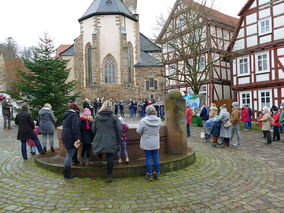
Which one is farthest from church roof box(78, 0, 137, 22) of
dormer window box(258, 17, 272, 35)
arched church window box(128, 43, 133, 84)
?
dormer window box(258, 17, 272, 35)

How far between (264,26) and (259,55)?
2.24 meters

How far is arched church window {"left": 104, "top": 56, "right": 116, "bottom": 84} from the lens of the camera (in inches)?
1179

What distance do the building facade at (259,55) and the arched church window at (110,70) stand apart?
16106 millimetres

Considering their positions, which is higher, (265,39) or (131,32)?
(131,32)

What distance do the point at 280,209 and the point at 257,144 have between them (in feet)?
20.1

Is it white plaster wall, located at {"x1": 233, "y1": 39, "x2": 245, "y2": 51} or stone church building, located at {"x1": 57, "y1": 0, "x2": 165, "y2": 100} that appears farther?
stone church building, located at {"x1": 57, "y1": 0, "x2": 165, "y2": 100}

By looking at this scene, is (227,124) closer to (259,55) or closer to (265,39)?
(259,55)

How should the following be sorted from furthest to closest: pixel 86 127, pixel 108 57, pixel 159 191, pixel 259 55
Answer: pixel 108 57
pixel 259 55
pixel 86 127
pixel 159 191

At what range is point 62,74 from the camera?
579 inches

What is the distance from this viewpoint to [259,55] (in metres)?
17.4

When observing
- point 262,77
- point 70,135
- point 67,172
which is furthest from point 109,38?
point 67,172

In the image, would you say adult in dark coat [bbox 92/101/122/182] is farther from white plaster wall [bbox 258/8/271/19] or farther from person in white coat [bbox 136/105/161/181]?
white plaster wall [bbox 258/8/271/19]

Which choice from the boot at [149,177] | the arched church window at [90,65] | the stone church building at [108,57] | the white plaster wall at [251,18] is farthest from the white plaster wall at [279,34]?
the arched church window at [90,65]

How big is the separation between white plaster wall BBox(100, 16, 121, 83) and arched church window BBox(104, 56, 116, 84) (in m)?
0.68
